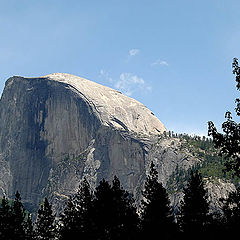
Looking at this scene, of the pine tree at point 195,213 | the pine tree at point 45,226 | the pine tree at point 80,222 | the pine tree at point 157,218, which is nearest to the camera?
the pine tree at point 157,218

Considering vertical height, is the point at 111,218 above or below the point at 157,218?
below

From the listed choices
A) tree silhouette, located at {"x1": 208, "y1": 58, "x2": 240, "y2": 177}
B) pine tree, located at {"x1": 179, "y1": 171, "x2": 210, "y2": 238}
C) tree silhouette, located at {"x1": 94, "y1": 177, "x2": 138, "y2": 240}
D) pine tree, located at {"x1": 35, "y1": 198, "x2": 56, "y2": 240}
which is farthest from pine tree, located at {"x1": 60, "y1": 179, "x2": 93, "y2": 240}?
tree silhouette, located at {"x1": 208, "y1": 58, "x2": 240, "y2": 177}

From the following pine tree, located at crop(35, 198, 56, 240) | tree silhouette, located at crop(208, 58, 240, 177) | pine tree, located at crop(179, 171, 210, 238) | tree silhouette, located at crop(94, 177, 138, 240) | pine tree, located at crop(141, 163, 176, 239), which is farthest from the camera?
pine tree, located at crop(35, 198, 56, 240)

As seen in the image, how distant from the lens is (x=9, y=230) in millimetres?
75062

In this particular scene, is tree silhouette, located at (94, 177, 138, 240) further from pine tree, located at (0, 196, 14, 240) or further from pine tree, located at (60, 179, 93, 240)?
pine tree, located at (0, 196, 14, 240)

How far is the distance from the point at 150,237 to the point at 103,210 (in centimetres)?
815

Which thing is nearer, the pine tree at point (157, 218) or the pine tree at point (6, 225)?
the pine tree at point (157, 218)

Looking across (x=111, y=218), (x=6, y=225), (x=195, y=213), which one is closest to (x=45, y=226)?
(x=6, y=225)

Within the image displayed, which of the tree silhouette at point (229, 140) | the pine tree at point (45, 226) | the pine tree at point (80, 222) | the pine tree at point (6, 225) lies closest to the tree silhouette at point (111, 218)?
the pine tree at point (80, 222)

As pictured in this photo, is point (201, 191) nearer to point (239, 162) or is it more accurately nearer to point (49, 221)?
point (49, 221)

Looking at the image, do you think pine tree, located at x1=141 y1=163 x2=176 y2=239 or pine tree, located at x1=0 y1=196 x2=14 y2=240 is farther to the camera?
pine tree, located at x1=0 y1=196 x2=14 y2=240

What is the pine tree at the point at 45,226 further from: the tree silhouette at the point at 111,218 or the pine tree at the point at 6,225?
the tree silhouette at the point at 111,218

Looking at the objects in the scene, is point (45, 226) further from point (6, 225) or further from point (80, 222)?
point (80, 222)

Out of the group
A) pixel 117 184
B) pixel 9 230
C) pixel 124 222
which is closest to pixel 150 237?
pixel 124 222
